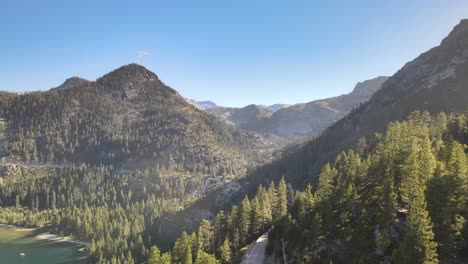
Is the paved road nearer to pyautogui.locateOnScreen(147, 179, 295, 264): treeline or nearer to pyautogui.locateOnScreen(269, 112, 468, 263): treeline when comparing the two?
pyautogui.locateOnScreen(147, 179, 295, 264): treeline

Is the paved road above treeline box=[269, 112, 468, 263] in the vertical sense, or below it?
below

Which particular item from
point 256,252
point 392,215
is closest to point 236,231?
point 256,252

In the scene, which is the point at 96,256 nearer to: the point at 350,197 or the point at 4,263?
the point at 4,263

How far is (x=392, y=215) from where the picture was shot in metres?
68.6

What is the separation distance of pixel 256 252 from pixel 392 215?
41.6 m

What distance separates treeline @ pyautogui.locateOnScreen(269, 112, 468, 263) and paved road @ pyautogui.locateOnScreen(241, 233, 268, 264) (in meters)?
3.86

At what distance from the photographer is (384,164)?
89.6m

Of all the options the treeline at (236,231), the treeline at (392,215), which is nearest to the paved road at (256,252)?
the treeline at (236,231)

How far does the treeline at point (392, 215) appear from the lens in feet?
195

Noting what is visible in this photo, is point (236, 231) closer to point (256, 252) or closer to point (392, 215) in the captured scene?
point (256, 252)

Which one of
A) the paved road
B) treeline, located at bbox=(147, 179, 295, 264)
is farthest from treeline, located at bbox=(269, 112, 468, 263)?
treeline, located at bbox=(147, 179, 295, 264)

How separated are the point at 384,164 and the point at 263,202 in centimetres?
4661

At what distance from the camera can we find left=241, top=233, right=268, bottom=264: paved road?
301 feet

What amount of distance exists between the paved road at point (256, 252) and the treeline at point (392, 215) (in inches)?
152
